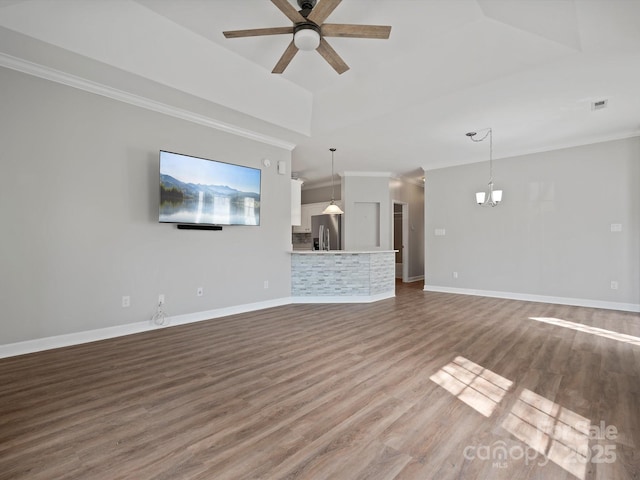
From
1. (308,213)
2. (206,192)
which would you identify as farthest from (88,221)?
(308,213)

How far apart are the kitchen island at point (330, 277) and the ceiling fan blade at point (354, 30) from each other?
3.51m

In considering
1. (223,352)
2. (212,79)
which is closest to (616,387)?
(223,352)

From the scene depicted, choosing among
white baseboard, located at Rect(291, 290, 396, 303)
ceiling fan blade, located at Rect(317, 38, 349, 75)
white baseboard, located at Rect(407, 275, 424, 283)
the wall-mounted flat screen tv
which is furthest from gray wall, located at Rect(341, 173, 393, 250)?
ceiling fan blade, located at Rect(317, 38, 349, 75)

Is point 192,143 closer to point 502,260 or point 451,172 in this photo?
point 451,172

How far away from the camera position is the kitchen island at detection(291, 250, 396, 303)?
5637 mm

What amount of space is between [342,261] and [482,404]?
3.68 m

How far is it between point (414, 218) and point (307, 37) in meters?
7.06

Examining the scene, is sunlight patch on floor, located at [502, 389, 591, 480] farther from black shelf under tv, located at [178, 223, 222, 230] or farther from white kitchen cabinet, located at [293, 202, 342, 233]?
white kitchen cabinet, located at [293, 202, 342, 233]

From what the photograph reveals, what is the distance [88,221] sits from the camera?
3.45m

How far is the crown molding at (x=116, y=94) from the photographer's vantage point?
3.03 m

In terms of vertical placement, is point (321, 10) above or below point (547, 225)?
above

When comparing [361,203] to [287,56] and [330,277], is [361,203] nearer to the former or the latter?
[330,277]

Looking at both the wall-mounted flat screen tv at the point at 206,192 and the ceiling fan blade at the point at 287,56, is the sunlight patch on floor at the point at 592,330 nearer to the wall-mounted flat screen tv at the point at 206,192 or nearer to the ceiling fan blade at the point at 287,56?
the wall-mounted flat screen tv at the point at 206,192

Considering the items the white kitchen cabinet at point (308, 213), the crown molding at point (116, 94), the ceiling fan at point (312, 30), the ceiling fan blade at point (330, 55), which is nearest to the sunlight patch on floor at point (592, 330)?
the ceiling fan at point (312, 30)
